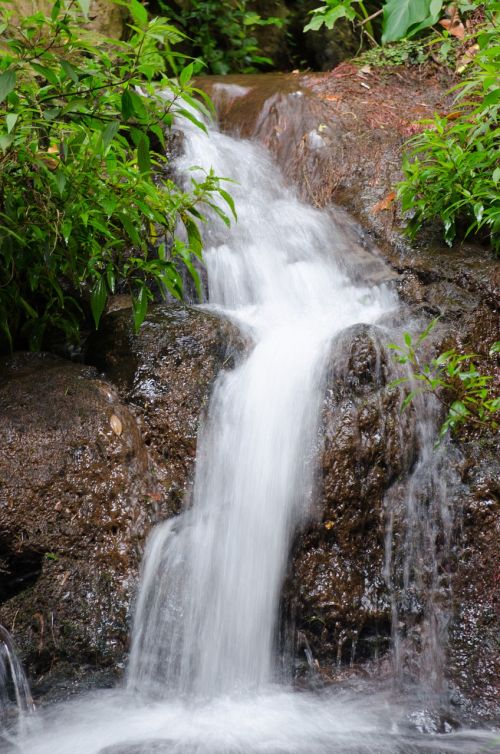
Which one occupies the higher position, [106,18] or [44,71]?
[106,18]

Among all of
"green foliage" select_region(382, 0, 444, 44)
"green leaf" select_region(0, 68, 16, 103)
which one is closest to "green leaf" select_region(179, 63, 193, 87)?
"green leaf" select_region(0, 68, 16, 103)

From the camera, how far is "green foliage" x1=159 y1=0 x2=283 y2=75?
845 cm

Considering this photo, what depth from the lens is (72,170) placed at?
10.1 ft

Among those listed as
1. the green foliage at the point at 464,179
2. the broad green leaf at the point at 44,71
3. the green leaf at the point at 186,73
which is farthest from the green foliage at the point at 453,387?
the broad green leaf at the point at 44,71

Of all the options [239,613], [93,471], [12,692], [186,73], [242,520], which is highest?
[186,73]

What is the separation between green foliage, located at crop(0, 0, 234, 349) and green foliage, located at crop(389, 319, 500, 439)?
4.18ft

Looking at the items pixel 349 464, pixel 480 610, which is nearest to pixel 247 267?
pixel 349 464

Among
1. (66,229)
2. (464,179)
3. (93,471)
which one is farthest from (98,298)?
(464,179)

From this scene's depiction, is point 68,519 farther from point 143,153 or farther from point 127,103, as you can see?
point 127,103

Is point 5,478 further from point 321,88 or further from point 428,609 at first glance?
point 321,88

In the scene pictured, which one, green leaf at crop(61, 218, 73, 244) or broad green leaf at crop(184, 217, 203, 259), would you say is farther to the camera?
broad green leaf at crop(184, 217, 203, 259)

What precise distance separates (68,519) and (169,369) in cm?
97

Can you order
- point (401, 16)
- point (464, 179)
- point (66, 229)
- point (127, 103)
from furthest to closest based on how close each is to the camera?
point (464, 179) < point (66, 229) < point (127, 103) < point (401, 16)

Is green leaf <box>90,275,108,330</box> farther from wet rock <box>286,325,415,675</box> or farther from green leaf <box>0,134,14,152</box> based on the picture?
wet rock <box>286,325,415,675</box>
